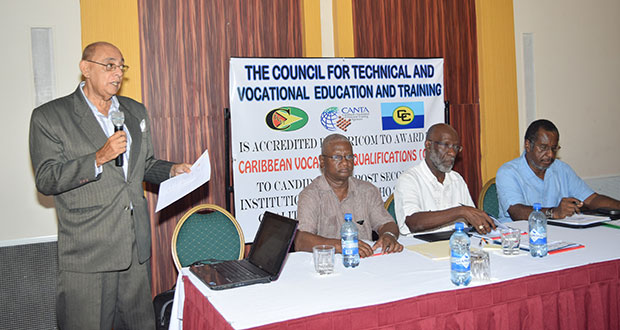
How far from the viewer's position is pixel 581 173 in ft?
19.7

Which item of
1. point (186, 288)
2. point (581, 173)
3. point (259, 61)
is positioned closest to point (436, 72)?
point (259, 61)

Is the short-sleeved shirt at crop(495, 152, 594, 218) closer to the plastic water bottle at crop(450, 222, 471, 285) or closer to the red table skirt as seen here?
the red table skirt

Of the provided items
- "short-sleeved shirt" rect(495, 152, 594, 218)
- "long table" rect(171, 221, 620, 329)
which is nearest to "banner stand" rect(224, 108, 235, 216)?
"long table" rect(171, 221, 620, 329)

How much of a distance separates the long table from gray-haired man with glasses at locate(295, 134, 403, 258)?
1.70 ft

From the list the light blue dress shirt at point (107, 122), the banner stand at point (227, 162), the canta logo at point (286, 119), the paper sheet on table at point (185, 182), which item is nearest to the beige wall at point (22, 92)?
the banner stand at point (227, 162)

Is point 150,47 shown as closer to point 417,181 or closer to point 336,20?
point 336,20

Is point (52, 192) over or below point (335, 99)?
below

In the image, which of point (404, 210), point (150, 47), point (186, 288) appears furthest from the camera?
point (150, 47)

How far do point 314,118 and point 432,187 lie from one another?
140cm

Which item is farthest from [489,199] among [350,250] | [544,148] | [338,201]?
[350,250]

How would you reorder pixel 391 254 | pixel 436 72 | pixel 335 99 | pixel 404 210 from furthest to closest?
pixel 436 72, pixel 335 99, pixel 404 210, pixel 391 254

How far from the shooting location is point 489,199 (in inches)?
166

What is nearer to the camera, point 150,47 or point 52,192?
point 52,192

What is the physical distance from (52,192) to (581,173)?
5.69 metres
